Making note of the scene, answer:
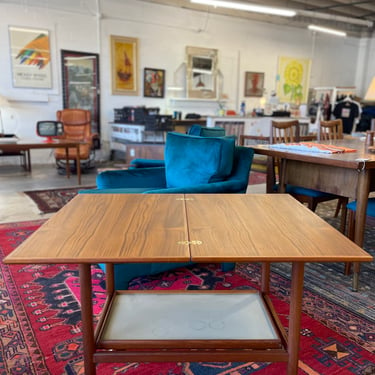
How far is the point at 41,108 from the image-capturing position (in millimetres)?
6883

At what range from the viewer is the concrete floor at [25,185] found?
3740 mm

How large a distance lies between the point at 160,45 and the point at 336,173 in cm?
645

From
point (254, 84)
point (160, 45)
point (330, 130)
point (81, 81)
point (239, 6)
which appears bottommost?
point (330, 130)

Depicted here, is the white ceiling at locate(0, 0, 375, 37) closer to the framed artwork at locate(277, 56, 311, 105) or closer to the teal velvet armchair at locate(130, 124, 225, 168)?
the framed artwork at locate(277, 56, 311, 105)

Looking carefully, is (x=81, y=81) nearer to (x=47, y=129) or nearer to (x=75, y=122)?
(x=75, y=122)

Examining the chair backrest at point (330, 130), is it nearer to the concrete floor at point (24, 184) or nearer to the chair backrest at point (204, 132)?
the chair backrest at point (204, 132)

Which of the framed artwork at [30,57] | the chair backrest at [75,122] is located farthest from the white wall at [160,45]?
the chair backrest at [75,122]

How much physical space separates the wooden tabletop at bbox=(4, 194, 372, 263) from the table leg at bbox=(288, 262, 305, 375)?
145mm

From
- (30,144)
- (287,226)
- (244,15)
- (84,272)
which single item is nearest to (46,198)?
(30,144)

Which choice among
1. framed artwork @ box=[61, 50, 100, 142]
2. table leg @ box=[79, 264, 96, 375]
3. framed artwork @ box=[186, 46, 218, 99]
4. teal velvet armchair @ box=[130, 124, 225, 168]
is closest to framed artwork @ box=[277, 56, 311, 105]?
framed artwork @ box=[186, 46, 218, 99]

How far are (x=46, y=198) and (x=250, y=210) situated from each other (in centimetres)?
349

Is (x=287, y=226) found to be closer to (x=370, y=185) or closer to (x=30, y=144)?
(x=370, y=185)

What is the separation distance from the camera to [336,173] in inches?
94.0

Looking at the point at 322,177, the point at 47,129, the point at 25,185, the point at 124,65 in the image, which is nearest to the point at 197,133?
the point at 322,177
